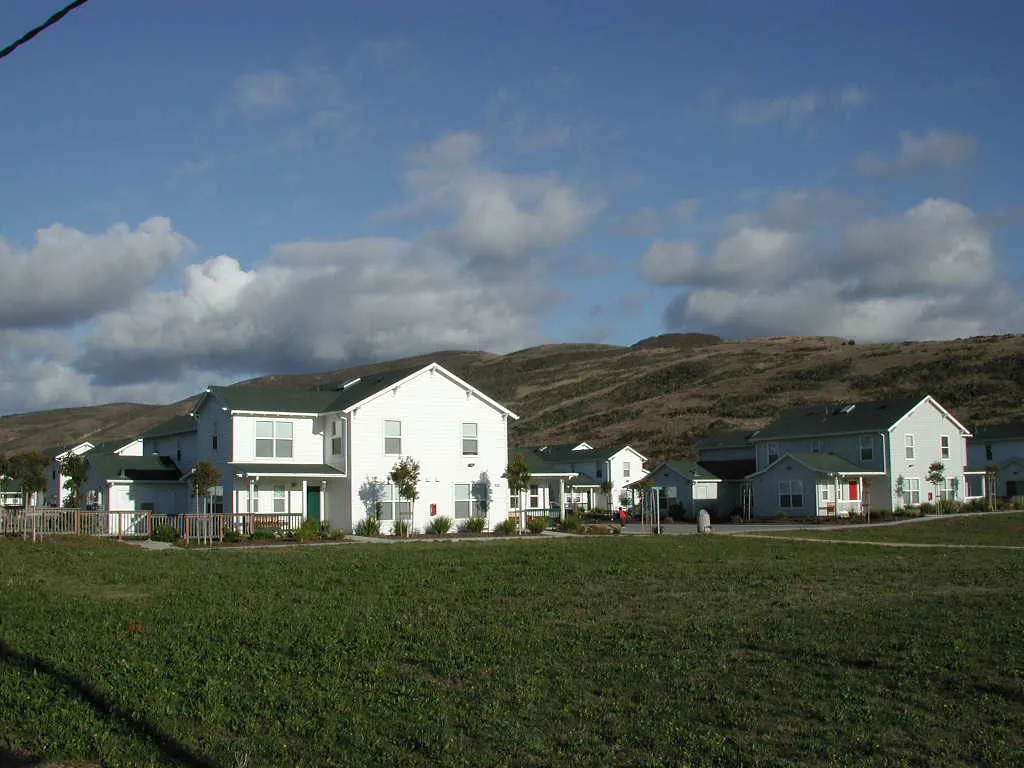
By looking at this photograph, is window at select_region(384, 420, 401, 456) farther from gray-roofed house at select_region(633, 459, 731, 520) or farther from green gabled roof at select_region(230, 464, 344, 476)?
gray-roofed house at select_region(633, 459, 731, 520)

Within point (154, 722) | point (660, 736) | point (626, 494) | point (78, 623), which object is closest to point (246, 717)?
point (154, 722)

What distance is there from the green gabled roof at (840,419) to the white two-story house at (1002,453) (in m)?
12.8

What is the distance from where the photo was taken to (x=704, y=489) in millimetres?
61969

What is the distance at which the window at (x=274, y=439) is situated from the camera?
40.4 meters

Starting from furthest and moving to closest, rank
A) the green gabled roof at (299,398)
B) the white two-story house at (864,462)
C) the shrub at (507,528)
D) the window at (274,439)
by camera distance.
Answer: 1. the white two-story house at (864,462)
2. the window at (274,439)
3. the green gabled roof at (299,398)
4. the shrub at (507,528)

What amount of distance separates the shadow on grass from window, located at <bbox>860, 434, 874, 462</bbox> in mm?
52207

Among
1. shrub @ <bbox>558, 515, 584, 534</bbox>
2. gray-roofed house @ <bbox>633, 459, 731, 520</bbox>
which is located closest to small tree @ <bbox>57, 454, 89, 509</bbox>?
shrub @ <bbox>558, 515, 584, 534</bbox>

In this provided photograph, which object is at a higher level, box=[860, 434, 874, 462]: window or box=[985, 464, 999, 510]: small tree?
box=[860, 434, 874, 462]: window

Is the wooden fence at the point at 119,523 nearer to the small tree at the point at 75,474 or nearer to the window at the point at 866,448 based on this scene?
the small tree at the point at 75,474

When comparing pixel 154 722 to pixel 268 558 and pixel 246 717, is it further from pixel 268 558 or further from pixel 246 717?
pixel 268 558

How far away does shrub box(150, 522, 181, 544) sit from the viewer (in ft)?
112

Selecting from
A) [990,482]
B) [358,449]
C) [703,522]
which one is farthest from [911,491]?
[358,449]

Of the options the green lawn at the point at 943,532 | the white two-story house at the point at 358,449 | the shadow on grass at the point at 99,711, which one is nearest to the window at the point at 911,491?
the green lawn at the point at 943,532

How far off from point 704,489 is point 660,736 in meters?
54.9
